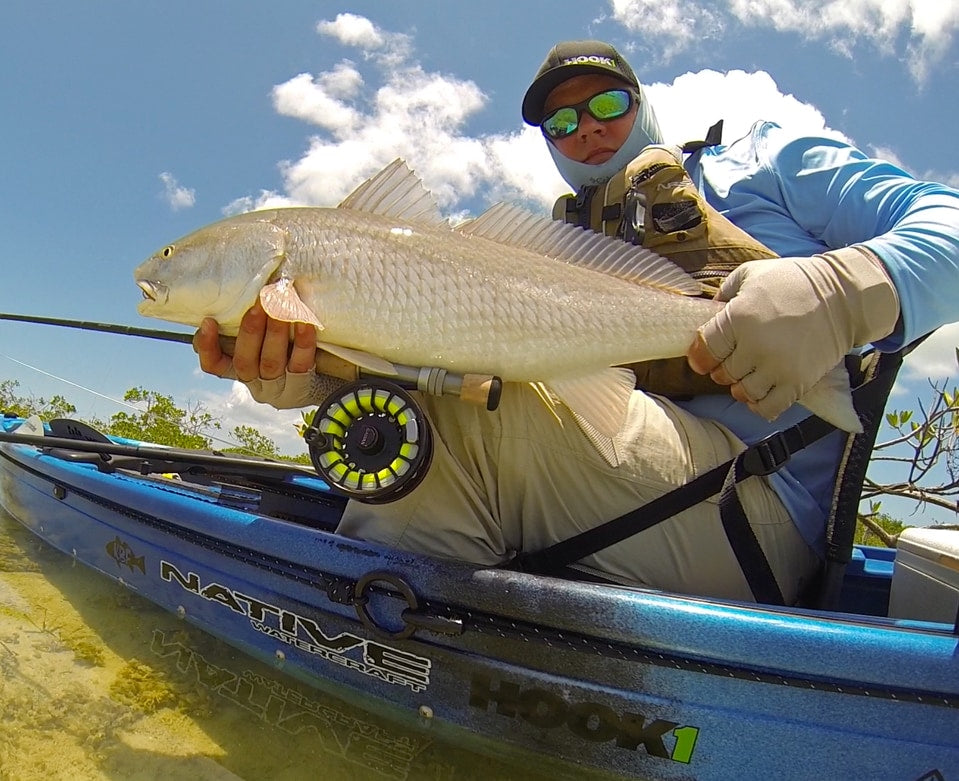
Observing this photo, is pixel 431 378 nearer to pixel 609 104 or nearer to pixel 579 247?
pixel 579 247

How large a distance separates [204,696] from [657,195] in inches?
98.0

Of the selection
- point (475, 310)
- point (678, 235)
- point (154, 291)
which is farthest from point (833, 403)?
point (154, 291)

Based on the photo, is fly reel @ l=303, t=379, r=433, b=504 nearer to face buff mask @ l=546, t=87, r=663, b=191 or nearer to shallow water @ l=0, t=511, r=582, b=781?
shallow water @ l=0, t=511, r=582, b=781

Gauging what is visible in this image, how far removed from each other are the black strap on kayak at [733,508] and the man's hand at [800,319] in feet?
0.52

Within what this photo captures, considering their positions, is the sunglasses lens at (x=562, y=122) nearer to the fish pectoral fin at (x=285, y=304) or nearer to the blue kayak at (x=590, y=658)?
the fish pectoral fin at (x=285, y=304)

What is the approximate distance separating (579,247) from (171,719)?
2.17 meters

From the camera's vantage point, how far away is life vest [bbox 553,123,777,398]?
2.28 m

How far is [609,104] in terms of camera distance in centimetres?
301

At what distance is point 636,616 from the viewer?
5.25 feet

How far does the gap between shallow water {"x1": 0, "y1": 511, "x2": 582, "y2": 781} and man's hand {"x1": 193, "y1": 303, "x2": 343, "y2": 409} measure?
1102mm

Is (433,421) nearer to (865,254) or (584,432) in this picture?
(584,432)

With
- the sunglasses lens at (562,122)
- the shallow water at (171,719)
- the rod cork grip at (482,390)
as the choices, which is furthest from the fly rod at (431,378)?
the sunglasses lens at (562,122)

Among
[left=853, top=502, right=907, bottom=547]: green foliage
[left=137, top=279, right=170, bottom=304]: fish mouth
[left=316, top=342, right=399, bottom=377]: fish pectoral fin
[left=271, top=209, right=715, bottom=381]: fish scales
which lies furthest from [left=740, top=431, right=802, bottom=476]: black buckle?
[left=853, top=502, right=907, bottom=547]: green foliage

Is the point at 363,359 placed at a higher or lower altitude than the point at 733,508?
higher
